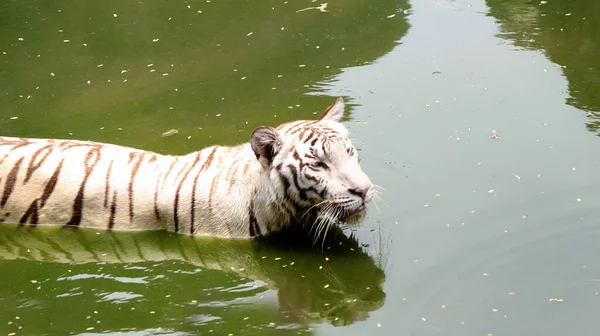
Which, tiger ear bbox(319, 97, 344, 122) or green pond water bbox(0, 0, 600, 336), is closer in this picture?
green pond water bbox(0, 0, 600, 336)

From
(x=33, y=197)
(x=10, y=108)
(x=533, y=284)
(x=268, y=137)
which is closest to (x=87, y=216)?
(x=33, y=197)

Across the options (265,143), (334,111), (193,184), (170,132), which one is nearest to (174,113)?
(170,132)

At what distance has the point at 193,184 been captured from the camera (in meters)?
A: 4.78

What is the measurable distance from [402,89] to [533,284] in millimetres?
2408

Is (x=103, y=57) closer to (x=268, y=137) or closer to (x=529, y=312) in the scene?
(x=268, y=137)

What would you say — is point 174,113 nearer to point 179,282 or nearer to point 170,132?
point 170,132

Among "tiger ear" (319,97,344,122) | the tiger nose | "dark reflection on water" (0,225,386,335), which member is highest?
"tiger ear" (319,97,344,122)

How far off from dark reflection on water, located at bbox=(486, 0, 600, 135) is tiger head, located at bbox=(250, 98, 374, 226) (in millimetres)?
1937

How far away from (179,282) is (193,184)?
22.7 inches

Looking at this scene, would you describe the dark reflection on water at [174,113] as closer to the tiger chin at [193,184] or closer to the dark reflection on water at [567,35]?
the tiger chin at [193,184]

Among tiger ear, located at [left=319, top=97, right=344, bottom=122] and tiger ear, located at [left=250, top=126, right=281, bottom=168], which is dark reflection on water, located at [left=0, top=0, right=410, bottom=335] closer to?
tiger ear, located at [left=250, top=126, right=281, bottom=168]

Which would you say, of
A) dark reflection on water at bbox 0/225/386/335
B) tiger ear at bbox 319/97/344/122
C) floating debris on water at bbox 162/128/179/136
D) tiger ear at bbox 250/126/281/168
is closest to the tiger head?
tiger ear at bbox 250/126/281/168

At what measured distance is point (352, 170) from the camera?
443 centimetres

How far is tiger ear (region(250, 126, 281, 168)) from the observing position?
4453 mm
